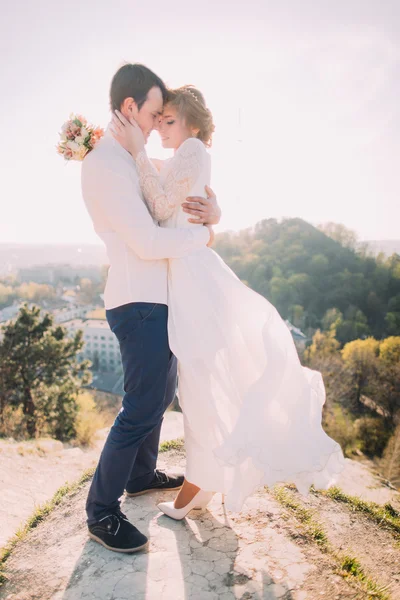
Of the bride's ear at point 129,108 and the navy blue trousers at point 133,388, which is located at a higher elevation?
the bride's ear at point 129,108

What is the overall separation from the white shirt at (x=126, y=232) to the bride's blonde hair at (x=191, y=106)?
50 centimetres

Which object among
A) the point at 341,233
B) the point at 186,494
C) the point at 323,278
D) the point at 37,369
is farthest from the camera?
the point at 341,233

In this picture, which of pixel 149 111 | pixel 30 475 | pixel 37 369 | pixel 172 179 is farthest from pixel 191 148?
pixel 37 369

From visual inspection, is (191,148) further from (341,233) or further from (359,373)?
(341,233)

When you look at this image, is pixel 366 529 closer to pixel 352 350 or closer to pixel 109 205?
pixel 109 205

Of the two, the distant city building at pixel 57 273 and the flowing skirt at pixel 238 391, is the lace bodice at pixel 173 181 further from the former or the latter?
the distant city building at pixel 57 273

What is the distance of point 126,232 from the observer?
6.91 feet

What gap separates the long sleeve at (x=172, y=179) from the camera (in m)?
2.21

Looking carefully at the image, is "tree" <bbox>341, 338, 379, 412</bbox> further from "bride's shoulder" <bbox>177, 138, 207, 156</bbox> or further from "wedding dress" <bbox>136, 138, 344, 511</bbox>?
"bride's shoulder" <bbox>177, 138, 207, 156</bbox>

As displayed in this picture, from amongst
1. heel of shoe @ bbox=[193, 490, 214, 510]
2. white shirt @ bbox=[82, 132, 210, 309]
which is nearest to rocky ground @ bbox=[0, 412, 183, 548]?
heel of shoe @ bbox=[193, 490, 214, 510]

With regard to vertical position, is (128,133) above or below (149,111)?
below

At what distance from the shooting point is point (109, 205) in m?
2.12

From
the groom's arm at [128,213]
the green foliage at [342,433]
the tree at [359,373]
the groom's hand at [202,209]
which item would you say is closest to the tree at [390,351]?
the tree at [359,373]

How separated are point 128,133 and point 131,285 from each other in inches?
34.4
